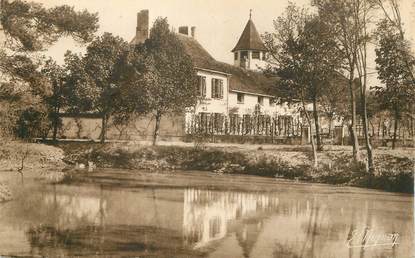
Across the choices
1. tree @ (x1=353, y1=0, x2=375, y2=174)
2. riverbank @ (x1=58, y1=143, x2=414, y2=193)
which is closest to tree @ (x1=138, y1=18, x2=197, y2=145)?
riverbank @ (x1=58, y1=143, x2=414, y2=193)

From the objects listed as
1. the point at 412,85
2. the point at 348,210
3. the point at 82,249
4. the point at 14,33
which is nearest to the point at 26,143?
the point at 14,33

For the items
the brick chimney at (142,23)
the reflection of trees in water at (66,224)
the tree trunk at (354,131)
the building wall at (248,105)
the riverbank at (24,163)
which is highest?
the brick chimney at (142,23)

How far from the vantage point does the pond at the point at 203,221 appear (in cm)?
503

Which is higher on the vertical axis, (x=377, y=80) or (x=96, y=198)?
(x=377, y=80)

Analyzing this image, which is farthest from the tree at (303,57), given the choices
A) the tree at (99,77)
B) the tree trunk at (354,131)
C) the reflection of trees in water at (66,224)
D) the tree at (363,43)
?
the reflection of trees in water at (66,224)

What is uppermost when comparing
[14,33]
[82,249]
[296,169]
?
[14,33]

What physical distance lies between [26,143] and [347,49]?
5.09 m

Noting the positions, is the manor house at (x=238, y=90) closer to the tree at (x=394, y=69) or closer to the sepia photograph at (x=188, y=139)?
the sepia photograph at (x=188, y=139)

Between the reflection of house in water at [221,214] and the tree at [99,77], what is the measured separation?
199 centimetres

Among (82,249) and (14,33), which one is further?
(14,33)

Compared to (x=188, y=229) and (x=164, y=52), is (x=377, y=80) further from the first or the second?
(x=164, y=52)

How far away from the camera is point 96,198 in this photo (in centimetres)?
714

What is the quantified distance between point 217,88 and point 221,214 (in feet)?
27.9

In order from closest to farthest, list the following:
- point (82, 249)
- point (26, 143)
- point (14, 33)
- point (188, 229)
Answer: point (82, 249), point (188, 229), point (14, 33), point (26, 143)
